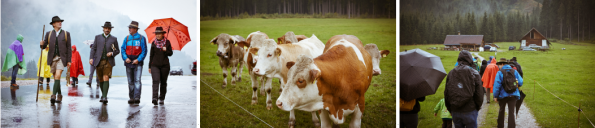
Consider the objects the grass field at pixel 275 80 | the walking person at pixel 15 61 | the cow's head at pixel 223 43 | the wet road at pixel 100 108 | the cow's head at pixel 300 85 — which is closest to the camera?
the cow's head at pixel 300 85

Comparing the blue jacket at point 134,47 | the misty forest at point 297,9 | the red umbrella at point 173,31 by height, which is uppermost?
the misty forest at point 297,9

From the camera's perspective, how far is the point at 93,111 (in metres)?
4.89

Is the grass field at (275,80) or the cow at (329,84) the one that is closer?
the cow at (329,84)

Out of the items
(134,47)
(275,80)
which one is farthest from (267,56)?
(134,47)

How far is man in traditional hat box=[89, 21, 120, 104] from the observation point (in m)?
5.02

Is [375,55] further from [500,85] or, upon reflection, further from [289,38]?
[500,85]

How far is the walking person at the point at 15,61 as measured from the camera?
16.4 ft

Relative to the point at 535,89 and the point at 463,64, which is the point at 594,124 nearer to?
the point at 535,89

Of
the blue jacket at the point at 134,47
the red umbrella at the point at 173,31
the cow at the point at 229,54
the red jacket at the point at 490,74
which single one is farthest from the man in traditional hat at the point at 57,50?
the red jacket at the point at 490,74

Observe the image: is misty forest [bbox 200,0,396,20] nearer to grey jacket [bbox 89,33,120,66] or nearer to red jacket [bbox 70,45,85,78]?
grey jacket [bbox 89,33,120,66]

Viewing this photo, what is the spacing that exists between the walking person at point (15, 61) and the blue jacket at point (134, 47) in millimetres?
1278

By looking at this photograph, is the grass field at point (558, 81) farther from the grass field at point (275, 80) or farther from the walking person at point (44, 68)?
the walking person at point (44, 68)

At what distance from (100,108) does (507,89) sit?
4.85 meters

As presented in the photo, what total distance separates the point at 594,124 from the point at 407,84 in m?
2.10
